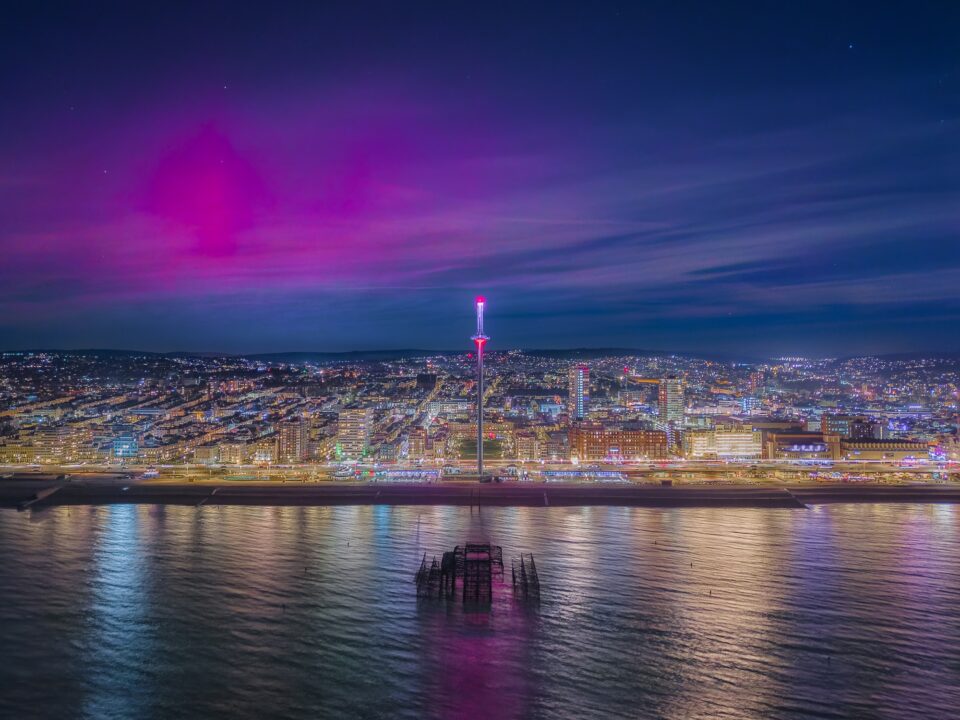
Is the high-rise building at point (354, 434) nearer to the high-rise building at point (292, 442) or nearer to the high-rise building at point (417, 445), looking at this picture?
the high-rise building at point (292, 442)

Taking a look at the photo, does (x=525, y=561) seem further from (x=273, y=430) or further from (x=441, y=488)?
(x=273, y=430)

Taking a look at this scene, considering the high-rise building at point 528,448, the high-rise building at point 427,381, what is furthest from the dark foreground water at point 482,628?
the high-rise building at point 427,381

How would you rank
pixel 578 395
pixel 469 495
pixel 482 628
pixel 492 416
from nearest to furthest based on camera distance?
pixel 482 628 → pixel 469 495 → pixel 492 416 → pixel 578 395

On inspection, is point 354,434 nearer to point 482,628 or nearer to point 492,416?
point 492,416

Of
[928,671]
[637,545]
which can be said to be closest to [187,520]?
[637,545]

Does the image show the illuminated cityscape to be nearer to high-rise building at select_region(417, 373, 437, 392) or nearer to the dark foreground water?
high-rise building at select_region(417, 373, 437, 392)

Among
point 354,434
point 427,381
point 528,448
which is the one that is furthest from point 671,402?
point 427,381
